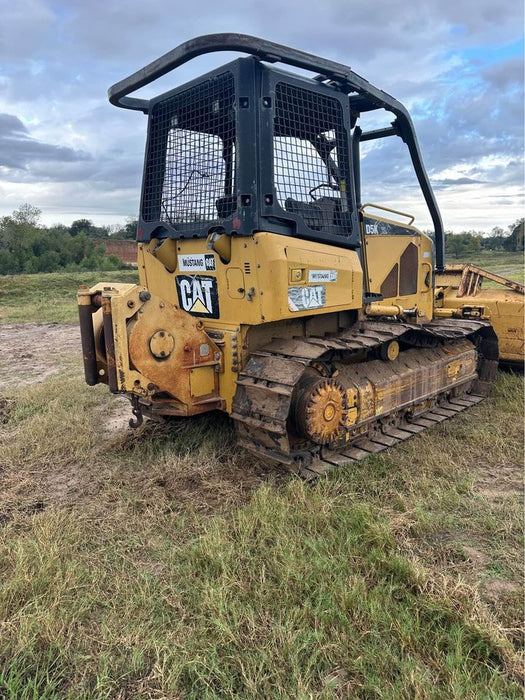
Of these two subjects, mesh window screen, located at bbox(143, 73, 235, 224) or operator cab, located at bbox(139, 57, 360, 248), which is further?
mesh window screen, located at bbox(143, 73, 235, 224)

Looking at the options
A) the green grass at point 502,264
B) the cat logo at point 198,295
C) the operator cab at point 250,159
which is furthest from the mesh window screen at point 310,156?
the green grass at point 502,264

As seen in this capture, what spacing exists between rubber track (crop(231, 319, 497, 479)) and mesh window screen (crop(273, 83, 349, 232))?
105cm

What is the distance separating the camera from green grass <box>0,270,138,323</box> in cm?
1555

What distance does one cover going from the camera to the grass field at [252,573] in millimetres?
2236

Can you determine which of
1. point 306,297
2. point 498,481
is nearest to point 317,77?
point 306,297

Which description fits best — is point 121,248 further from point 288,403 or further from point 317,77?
point 288,403

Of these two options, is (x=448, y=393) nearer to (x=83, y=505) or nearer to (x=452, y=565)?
(x=452, y=565)

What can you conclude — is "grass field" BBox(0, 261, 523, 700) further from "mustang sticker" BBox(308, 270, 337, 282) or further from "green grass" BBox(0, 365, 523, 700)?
"mustang sticker" BBox(308, 270, 337, 282)

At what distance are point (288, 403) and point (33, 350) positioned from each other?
815 centimetres

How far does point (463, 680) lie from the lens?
85.4 inches

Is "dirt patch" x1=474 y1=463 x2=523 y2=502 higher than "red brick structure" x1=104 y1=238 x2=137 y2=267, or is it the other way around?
"red brick structure" x1=104 y1=238 x2=137 y2=267

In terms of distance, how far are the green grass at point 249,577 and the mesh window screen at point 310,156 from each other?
7.33 feet

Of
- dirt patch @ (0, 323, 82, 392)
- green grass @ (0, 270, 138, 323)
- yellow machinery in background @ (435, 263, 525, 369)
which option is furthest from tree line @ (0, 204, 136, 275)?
yellow machinery in background @ (435, 263, 525, 369)

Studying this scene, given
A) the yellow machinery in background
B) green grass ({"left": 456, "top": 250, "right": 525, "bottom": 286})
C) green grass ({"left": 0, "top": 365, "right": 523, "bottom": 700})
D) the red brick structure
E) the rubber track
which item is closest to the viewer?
green grass ({"left": 0, "top": 365, "right": 523, "bottom": 700})
